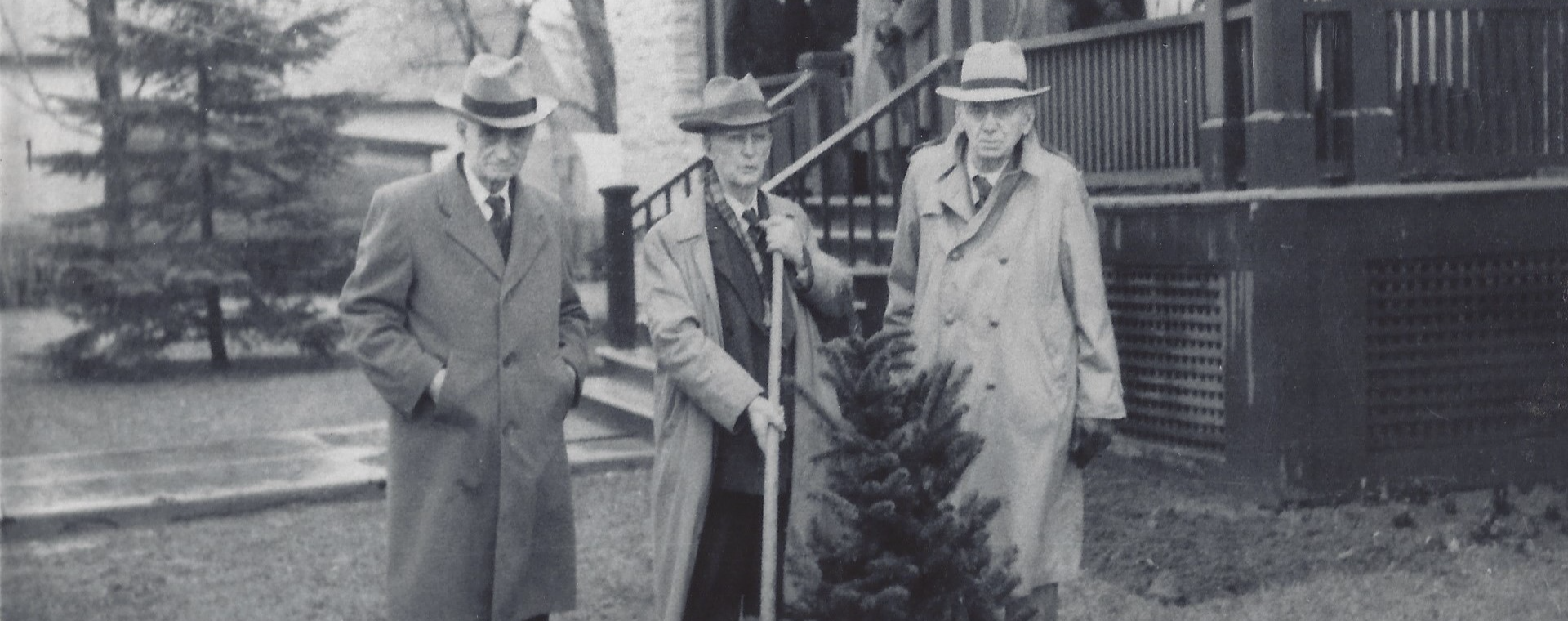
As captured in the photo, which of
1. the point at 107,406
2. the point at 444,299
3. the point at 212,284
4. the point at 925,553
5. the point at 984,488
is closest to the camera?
the point at 925,553

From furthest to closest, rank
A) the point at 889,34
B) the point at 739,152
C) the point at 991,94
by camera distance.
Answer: the point at 889,34 → the point at 991,94 → the point at 739,152

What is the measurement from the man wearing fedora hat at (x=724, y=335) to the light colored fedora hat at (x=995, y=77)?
62 cm

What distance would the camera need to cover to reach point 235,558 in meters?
8.16

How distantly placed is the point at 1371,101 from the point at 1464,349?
128 cm

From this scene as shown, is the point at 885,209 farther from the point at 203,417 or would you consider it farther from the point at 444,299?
the point at 444,299

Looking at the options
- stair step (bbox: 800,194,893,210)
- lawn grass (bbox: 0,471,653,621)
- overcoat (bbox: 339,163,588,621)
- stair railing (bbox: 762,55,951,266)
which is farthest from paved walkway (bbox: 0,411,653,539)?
overcoat (bbox: 339,163,588,621)

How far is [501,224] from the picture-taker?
15.6 feet

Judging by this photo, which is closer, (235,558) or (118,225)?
(235,558)

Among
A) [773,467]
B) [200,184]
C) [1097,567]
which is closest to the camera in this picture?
[773,467]

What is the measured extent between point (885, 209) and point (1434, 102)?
14.7 feet

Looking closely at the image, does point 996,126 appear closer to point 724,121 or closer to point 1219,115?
point 724,121

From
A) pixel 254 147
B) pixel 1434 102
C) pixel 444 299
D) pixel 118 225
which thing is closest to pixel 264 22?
pixel 254 147

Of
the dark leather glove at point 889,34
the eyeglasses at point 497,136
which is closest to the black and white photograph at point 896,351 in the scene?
the eyeglasses at point 497,136

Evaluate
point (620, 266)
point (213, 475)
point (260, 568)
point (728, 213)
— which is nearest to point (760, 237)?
point (728, 213)
